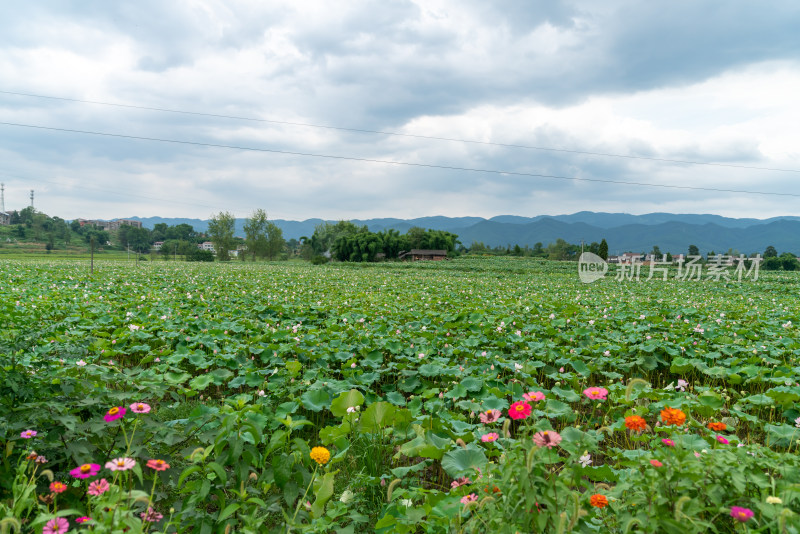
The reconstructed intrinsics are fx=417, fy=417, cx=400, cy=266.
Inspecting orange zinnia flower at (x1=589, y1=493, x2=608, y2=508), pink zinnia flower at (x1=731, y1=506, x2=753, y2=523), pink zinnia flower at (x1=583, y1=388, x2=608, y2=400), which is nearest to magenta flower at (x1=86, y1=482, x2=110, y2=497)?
orange zinnia flower at (x1=589, y1=493, x2=608, y2=508)

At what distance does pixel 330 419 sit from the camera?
441cm

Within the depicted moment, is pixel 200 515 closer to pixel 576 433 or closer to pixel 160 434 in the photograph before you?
pixel 160 434

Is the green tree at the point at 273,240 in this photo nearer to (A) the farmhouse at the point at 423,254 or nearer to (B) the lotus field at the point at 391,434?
(A) the farmhouse at the point at 423,254

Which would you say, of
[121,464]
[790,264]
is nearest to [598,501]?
[121,464]

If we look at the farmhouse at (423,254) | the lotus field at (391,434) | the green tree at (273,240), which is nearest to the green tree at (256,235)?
the green tree at (273,240)

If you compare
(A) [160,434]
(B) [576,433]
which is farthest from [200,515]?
(B) [576,433]

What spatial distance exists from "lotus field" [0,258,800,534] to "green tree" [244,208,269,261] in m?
89.3

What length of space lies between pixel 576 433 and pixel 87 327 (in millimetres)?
7355

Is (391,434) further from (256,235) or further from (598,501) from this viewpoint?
(256,235)

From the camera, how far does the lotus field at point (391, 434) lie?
1856mm

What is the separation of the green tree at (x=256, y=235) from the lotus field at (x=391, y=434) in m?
89.3

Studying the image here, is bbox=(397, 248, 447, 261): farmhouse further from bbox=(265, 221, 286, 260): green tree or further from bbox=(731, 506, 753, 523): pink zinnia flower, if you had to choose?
bbox=(731, 506, 753, 523): pink zinnia flower

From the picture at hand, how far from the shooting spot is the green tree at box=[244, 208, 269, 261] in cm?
9369

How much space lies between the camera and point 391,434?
3.61 meters
